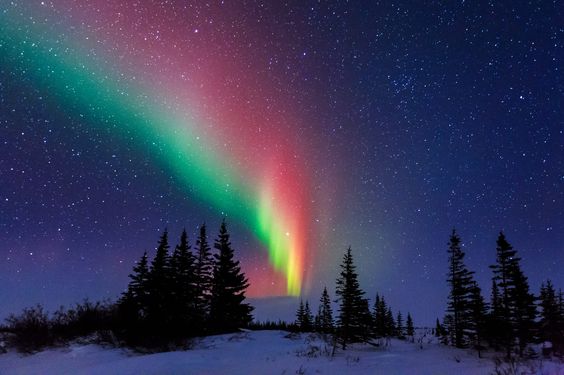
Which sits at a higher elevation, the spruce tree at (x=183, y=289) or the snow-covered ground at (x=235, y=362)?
the spruce tree at (x=183, y=289)

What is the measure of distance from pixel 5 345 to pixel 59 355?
4662 millimetres

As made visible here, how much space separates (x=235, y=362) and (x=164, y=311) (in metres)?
15.0

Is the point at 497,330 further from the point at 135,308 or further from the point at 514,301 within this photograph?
the point at 135,308

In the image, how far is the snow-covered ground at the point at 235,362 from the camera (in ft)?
50.7

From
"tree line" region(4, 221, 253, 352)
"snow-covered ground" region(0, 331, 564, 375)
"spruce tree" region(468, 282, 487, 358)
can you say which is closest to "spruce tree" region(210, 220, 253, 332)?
"tree line" region(4, 221, 253, 352)

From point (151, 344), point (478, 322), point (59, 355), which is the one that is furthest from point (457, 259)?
point (59, 355)

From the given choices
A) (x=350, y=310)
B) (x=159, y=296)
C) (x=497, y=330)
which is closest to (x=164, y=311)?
(x=159, y=296)

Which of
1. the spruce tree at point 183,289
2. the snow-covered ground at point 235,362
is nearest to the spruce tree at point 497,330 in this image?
the snow-covered ground at point 235,362

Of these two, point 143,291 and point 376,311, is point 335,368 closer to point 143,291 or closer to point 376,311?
point 143,291

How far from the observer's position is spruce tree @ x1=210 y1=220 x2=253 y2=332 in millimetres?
36031

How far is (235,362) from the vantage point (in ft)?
59.4

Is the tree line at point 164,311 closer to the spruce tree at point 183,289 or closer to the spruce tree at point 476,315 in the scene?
the spruce tree at point 183,289

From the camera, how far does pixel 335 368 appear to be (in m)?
16.7

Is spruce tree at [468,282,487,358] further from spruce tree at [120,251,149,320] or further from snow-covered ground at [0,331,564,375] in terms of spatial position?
spruce tree at [120,251,149,320]
